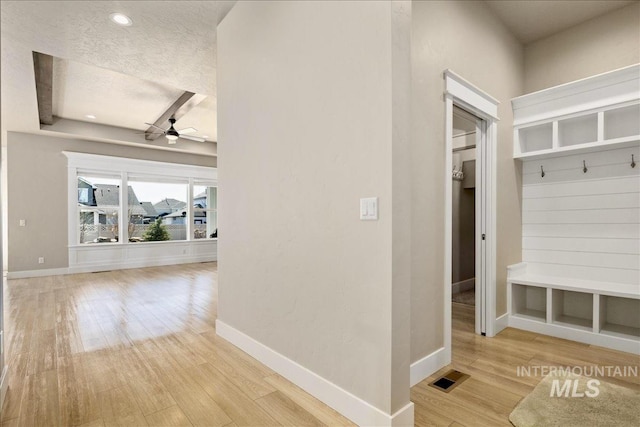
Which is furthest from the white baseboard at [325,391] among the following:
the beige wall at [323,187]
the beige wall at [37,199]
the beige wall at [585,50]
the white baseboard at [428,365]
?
the beige wall at [37,199]

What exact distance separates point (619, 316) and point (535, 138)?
1.89 m

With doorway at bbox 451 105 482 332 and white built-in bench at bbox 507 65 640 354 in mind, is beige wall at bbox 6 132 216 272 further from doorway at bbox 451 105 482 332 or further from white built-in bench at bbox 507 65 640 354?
white built-in bench at bbox 507 65 640 354

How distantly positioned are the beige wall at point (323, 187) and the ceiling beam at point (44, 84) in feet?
8.88

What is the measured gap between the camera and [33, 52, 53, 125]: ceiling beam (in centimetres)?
397

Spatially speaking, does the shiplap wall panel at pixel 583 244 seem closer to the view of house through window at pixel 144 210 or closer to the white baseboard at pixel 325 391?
the white baseboard at pixel 325 391

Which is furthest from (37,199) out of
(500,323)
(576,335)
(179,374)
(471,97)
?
(576,335)

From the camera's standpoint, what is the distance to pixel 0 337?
2029mm

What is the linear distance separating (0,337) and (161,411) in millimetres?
1121

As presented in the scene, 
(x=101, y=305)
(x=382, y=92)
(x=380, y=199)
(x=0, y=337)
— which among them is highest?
(x=382, y=92)

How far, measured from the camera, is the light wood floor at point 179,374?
1.89 metres

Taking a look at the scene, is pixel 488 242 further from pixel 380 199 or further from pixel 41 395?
pixel 41 395

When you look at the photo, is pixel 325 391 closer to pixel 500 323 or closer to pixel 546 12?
pixel 500 323

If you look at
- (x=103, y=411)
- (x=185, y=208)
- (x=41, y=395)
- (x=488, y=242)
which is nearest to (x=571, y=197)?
(x=488, y=242)

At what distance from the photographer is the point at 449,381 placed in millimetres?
2262
